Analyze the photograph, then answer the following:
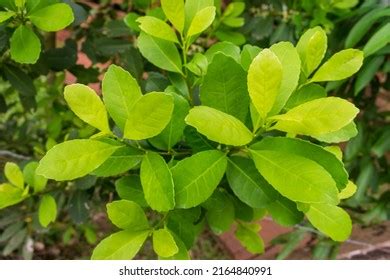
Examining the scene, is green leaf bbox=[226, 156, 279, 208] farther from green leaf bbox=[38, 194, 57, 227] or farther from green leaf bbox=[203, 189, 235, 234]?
green leaf bbox=[38, 194, 57, 227]

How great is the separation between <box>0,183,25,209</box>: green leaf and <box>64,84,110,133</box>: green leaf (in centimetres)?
36

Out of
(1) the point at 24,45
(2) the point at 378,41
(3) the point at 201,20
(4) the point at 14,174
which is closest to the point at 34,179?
(4) the point at 14,174

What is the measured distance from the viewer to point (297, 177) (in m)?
0.60

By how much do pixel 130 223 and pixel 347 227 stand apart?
30cm

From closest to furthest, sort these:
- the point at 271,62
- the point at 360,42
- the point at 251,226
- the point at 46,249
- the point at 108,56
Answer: the point at 271,62
the point at 251,226
the point at 360,42
the point at 108,56
the point at 46,249

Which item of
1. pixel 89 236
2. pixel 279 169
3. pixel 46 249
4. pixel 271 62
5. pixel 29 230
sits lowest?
pixel 46 249

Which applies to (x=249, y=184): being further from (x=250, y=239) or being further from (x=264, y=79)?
(x=250, y=239)

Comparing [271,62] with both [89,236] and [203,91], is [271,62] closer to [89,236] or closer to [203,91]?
[203,91]

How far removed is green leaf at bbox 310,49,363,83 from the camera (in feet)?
2.25

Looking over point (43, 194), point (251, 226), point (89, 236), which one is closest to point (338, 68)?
point (251, 226)

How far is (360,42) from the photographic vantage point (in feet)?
4.61

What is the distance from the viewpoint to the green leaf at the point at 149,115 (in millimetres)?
594

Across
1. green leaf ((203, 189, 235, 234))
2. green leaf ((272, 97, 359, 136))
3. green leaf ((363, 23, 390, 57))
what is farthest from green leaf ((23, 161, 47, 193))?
green leaf ((363, 23, 390, 57))

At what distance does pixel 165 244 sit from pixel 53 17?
0.41m
